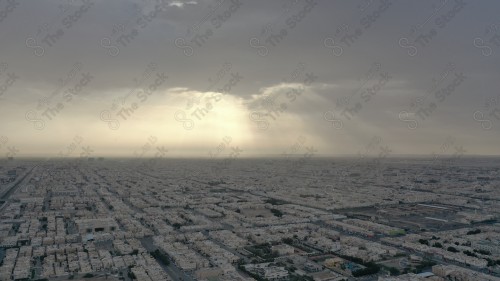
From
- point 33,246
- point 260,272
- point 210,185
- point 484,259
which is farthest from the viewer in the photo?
point 210,185

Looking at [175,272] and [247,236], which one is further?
[247,236]

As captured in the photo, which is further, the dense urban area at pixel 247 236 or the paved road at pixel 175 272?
the dense urban area at pixel 247 236

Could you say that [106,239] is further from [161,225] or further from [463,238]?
[463,238]

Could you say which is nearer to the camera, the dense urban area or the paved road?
the paved road

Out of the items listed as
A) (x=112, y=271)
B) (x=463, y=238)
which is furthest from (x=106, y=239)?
(x=463, y=238)

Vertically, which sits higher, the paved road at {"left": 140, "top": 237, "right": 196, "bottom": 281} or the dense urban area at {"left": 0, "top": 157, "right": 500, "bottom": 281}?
the dense urban area at {"left": 0, "top": 157, "right": 500, "bottom": 281}

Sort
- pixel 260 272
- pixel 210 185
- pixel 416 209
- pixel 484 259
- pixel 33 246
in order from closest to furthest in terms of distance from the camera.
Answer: pixel 260 272 < pixel 484 259 < pixel 33 246 < pixel 416 209 < pixel 210 185

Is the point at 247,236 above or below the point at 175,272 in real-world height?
above

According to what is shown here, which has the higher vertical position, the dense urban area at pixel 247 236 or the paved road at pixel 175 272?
the dense urban area at pixel 247 236
